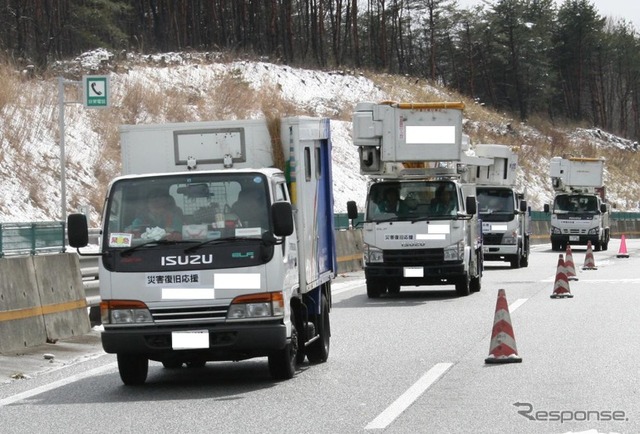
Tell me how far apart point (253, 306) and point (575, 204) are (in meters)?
40.4

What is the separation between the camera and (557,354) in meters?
13.8

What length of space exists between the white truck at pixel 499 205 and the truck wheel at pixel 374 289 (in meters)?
10.7

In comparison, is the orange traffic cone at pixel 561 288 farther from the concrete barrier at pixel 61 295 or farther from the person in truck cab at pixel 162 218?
the person in truck cab at pixel 162 218

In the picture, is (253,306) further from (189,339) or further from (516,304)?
(516,304)

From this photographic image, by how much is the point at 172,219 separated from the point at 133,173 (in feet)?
3.31

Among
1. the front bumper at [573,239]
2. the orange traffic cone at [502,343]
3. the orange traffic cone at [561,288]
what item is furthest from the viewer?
the front bumper at [573,239]

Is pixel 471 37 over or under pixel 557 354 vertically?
over

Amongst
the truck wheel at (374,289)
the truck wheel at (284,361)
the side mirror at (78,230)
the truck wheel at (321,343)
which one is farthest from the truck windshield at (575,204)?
the side mirror at (78,230)

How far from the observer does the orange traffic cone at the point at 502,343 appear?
42.8 feet

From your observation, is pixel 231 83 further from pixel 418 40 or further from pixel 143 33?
pixel 418 40

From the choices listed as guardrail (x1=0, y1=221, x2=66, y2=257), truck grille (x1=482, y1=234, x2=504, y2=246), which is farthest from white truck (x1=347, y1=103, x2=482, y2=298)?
truck grille (x1=482, y1=234, x2=504, y2=246)

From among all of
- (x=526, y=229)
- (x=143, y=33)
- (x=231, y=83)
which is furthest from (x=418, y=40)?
(x=526, y=229)

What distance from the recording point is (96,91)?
28.0 metres

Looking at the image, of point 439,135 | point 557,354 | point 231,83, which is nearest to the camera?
point 557,354
